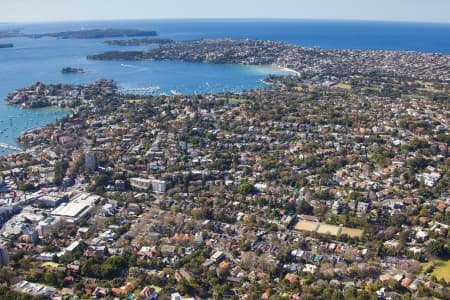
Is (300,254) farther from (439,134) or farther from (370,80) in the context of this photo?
(370,80)

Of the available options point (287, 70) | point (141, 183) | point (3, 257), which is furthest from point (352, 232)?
point (287, 70)

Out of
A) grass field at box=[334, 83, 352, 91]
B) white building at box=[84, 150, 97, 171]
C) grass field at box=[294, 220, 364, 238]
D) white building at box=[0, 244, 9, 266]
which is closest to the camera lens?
white building at box=[0, 244, 9, 266]

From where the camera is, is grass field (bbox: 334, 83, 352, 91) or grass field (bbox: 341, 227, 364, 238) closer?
grass field (bbox: 341, 227, 364, 238)

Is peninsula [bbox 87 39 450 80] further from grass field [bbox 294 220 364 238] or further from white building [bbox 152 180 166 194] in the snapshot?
grass field [bbox 294 220 364 238]

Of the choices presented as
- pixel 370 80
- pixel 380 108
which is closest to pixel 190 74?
pixel 370 80

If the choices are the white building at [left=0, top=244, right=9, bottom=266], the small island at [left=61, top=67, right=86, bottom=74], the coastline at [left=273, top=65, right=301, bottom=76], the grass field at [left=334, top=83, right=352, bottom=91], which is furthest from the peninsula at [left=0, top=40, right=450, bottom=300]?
the small island at [left=61, top=67, right=86, bottom=74]

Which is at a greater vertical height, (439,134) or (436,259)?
(439,134)

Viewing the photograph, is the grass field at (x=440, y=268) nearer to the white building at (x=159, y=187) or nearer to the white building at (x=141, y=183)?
the white building at (x=159, y=187)

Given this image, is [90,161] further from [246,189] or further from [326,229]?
[326,229]
